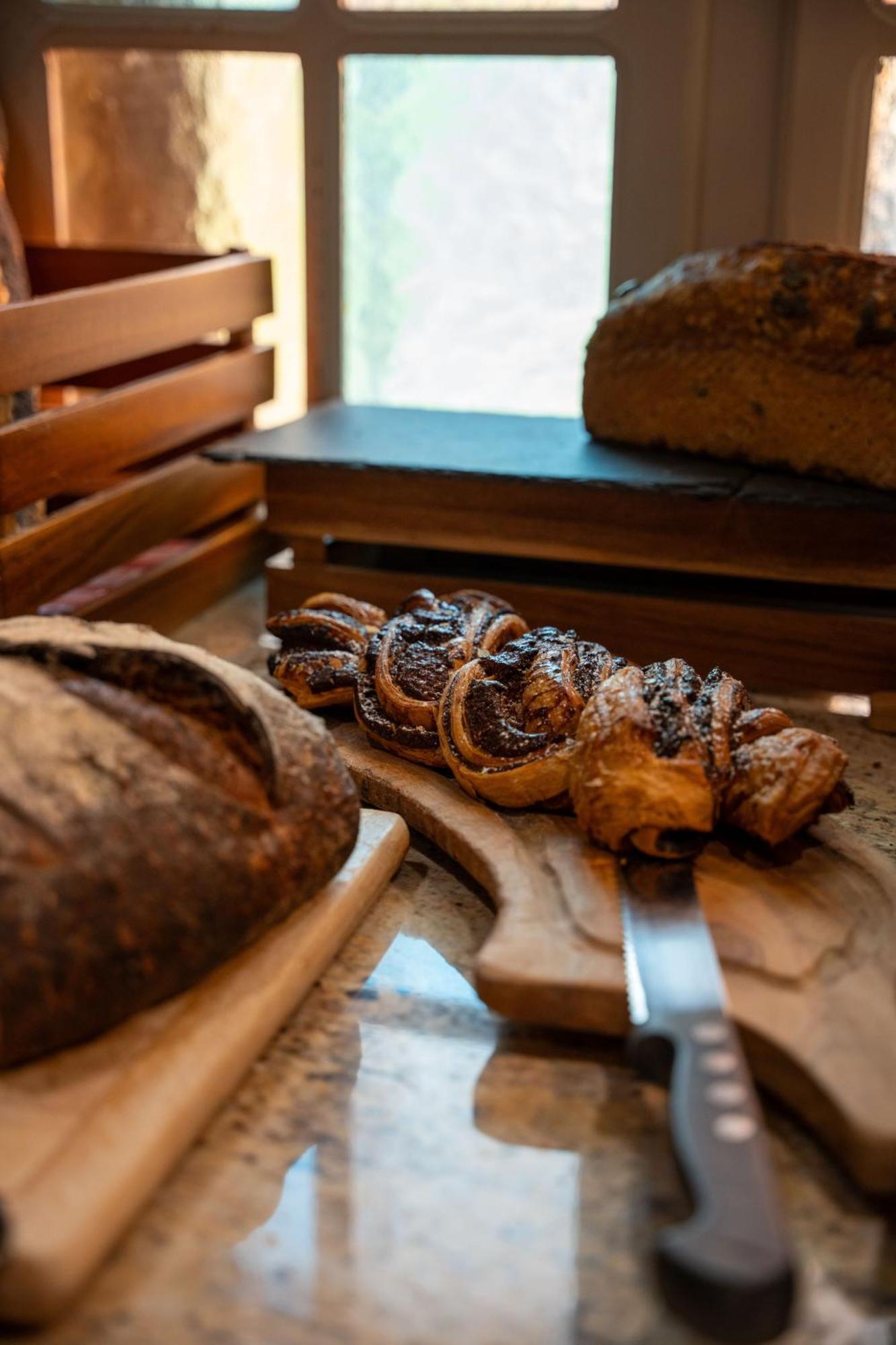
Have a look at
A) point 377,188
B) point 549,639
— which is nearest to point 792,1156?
point 549,639

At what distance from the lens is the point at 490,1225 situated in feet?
2.71

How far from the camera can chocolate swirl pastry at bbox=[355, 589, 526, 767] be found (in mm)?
1345

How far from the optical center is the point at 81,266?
7.93 ft

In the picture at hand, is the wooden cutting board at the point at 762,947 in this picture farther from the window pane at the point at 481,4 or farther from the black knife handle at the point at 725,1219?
the window pane at the point at 481,4

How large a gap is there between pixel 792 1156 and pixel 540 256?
1.84 meters

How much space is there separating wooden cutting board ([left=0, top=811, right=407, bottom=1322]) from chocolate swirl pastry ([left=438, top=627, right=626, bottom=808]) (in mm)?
236

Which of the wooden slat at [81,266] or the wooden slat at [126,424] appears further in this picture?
the wooden slat at [81,266]

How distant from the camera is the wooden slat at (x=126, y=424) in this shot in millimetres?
1653

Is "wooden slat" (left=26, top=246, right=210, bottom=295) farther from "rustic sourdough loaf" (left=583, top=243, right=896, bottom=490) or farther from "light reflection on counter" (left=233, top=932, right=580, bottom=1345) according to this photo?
"light reflection on counter" (left=233, top=932, right=580, bottom=1345)

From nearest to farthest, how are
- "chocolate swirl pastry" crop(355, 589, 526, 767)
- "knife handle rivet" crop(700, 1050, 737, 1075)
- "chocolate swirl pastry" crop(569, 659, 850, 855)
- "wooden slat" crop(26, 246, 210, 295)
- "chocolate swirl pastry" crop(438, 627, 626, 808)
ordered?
"knife handle rivet" crop(700, 1050, 737, 1075)
"chocolate swirl pastry" crop(569, 659, 850, 855)
"chocolate swirl pastry" crop(438, 627, 626, 808)
"chocolate swirl pastry" crop(355, 589, 526, 767)
"wooden slat" crop(26, 246, 210, 295)

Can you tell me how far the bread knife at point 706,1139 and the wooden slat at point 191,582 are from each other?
106 centimetres

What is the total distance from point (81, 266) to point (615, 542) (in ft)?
4.07

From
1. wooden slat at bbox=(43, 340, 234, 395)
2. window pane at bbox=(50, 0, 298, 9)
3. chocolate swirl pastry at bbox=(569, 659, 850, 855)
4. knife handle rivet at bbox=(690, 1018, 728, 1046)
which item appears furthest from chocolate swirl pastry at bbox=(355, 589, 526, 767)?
window pane at bbox=(50, 0, 298, 9)

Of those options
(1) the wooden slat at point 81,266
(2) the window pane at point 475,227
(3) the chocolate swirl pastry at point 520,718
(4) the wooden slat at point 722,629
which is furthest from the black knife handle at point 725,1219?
(1) the wooden slat at point 81,266
